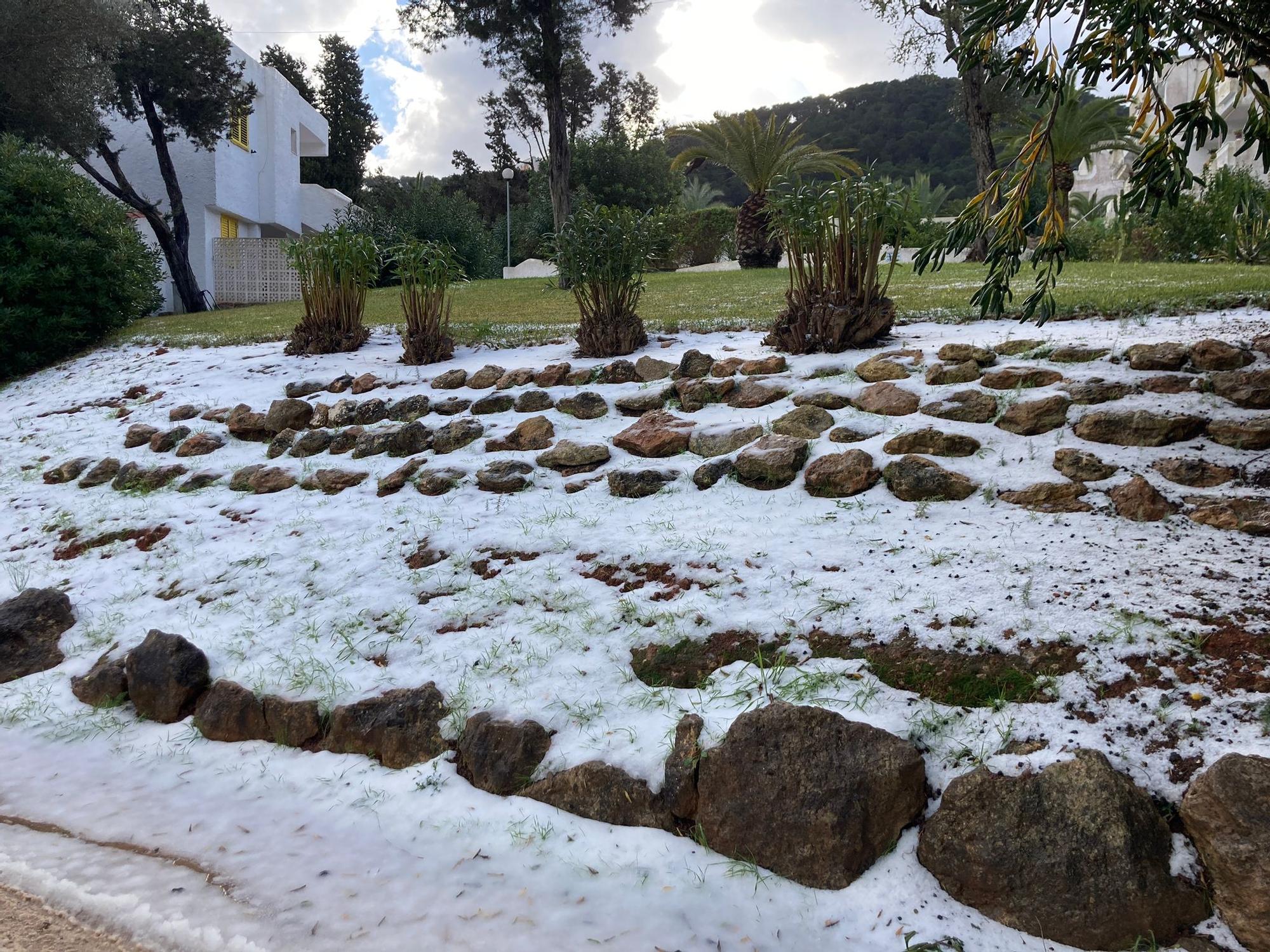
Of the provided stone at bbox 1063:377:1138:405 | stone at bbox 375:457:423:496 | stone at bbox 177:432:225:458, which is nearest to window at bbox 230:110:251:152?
stone at bbox 177:432:225:458

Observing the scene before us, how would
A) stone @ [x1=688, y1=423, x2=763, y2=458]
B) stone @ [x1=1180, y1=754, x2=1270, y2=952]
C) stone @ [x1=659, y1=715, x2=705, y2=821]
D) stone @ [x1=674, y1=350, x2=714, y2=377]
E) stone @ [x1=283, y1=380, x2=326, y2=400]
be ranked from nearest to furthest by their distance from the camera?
stone @ [x1=1180, y1=754, x2=1270, y2=952], stone @ [x1=659, y1=715, x2=705, y2=821], stone @ [x1=688, y1=423, x2=763, y2=458], stone @ [x1=674, y1=350, x2=714, y2=377], stone @ [x1=283, y1=380, x2=326, y2=400]

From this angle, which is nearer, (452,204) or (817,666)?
(817,666)

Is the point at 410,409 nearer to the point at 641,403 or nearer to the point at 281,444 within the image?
the point at 281,444

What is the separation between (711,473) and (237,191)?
66.1 feet

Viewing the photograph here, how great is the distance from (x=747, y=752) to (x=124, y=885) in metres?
2.01

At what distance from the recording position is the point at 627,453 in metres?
4.65

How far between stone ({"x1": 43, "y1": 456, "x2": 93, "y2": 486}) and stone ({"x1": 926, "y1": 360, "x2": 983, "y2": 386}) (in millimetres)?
5679

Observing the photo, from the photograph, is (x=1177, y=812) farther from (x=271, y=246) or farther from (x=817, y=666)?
(x=271, y=246)

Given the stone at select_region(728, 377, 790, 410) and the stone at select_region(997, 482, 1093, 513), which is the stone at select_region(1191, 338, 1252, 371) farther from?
the stone at select_region(728, 377, 790, 410)

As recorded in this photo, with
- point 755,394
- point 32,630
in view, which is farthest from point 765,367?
point 32,630

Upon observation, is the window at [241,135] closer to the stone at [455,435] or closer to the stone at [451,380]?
the stone at [451,380]

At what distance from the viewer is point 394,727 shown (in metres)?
3.09

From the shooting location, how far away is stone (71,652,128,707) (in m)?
3.63

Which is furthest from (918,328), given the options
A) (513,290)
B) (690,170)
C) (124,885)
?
(690,170)
